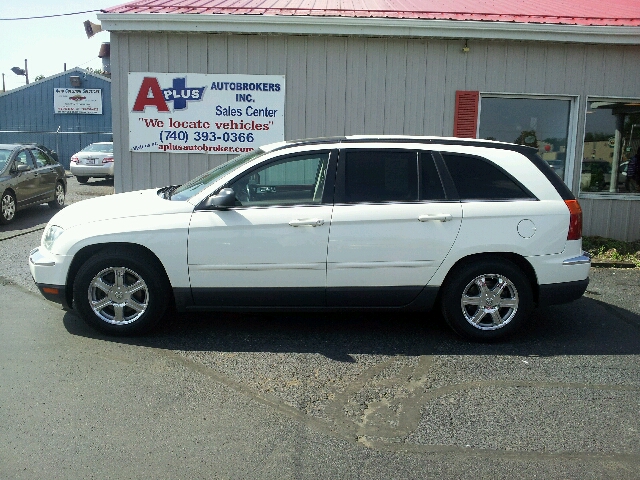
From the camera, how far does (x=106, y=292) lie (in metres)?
5.12

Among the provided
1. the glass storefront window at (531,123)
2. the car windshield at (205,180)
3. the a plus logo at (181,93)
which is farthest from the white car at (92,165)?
the car windshield at (205,180)

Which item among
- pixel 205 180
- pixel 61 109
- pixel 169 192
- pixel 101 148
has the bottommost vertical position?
pixel 169 192

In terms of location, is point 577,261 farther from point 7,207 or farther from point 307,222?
point 7,207

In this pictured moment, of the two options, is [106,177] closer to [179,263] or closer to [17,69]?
[179,263]

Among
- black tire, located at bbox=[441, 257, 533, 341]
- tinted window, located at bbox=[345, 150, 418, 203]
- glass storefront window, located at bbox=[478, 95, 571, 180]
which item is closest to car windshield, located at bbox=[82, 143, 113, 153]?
glass storefront window, located at bbox=[478, 95, 571, 180]

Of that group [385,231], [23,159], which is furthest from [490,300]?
[23,159]

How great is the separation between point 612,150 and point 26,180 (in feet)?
34.4

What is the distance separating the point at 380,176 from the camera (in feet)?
17.1

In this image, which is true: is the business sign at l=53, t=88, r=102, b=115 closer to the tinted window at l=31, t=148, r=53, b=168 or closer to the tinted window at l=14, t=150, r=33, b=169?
the tinted window at l=31, t=148, r=53, b=168

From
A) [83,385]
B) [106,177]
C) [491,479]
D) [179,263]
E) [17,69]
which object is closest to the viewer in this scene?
[491,479]

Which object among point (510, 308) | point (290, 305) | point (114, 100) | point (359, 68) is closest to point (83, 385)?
point (290, 305)

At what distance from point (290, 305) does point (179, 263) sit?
38.9 inches

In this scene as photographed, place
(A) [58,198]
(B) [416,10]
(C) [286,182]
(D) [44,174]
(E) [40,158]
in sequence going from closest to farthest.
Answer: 1. (C) [286,182]
2. (B) [416,10]
3. (D) [44,174]
4. (E) [40,158]
5. (A) [58,198]

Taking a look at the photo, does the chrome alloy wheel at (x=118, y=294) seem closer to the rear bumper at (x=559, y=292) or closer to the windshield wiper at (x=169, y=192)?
the windshield wiper at (x=169, y=192)
